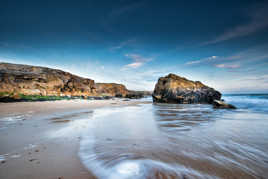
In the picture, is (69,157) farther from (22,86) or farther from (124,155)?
(22,86)

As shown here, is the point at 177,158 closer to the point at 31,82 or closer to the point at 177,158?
the point at 177,158

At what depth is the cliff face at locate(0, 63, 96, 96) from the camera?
1530cm

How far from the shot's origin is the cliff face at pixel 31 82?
15.3 m

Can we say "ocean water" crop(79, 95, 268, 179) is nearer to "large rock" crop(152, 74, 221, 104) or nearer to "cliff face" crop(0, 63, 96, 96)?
"large rock" crop(152, 74, 221, 104)

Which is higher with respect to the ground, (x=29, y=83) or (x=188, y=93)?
(x=29, y=83)

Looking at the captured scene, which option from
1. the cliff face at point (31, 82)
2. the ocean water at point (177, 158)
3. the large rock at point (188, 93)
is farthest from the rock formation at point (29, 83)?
the large rock at point (188, 93)

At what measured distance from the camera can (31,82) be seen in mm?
17438

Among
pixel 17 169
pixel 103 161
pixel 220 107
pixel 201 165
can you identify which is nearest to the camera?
pixel 17 169

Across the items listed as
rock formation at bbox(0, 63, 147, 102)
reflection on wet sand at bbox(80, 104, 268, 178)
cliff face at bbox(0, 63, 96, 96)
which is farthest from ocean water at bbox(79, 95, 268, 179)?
cliff face at bbox(0, 63, 96, 96)

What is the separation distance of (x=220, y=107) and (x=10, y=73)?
27.4 meters

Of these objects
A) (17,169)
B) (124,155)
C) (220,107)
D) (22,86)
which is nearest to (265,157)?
(124,155)

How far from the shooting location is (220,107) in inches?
344

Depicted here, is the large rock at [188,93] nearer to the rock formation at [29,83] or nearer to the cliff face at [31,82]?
the rock formation at [29,83]

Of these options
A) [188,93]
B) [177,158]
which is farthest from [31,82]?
[188,93]
